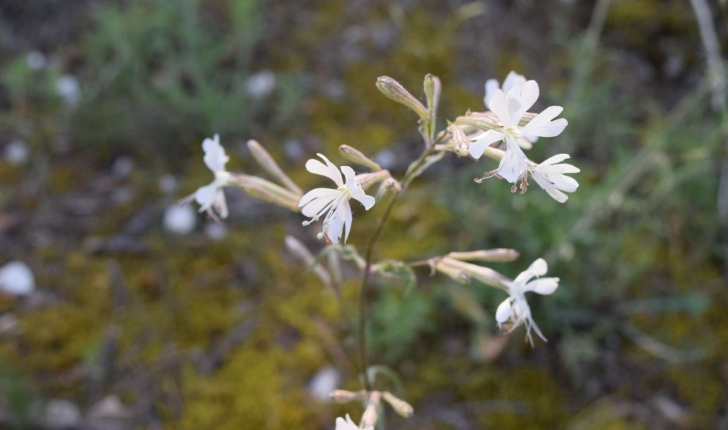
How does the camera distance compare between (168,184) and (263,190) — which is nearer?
(263,190)

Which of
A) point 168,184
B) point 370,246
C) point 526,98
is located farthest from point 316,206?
point 168,184

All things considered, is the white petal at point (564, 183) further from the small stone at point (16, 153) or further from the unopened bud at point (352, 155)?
the small stone at point (16, 153)

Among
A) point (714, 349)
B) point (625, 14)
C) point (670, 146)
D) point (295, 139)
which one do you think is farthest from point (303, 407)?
point (625, 14)

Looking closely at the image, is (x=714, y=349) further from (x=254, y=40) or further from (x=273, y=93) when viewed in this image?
(x=254, y=40)

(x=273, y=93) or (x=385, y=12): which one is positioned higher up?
(x=385, y=12)

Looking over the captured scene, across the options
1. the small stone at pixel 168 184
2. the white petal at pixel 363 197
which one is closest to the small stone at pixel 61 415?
the small stone at pixel 168 184

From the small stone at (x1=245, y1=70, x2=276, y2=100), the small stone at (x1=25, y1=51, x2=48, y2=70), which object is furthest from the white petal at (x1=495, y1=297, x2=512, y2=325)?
the small stone at (x1=25, y1=51, x2=48, y2=70)

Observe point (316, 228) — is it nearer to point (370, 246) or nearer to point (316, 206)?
point (370, 246)
